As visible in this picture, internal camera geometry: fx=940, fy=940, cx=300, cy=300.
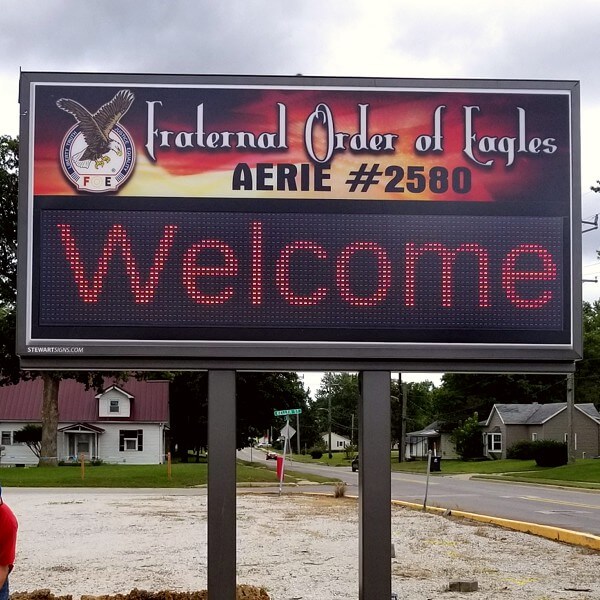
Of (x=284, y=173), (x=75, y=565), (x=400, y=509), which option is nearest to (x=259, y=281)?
(x=284, y=173)

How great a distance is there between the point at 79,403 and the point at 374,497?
180ft

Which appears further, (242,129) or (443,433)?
(443,433)

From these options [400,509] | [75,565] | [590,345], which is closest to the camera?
[75,565]

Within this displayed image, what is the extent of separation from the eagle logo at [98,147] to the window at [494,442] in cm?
6675

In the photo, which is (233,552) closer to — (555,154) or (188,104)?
(188,104)

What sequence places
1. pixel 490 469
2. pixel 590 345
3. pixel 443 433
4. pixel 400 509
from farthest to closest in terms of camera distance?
1. pixel 443 433
2. pixel 590 345
3. pixel 490 469
4. pixel 400 509

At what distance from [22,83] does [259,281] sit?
223cm

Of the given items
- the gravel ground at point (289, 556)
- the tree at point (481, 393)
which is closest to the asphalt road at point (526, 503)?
the gravel ground at point (289, 556)

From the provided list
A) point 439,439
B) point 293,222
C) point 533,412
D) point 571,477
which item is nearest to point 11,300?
point 571,477

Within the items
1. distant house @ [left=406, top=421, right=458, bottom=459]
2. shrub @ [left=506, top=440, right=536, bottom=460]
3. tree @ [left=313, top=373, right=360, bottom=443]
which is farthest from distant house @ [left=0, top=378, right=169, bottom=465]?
tree @ [left=313, top=373, right=360, bottom=443]

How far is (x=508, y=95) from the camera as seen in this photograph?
6.84m

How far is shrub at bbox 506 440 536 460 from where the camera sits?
62438 mm

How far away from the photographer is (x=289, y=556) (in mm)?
12836

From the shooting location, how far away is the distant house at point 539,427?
217 feet
